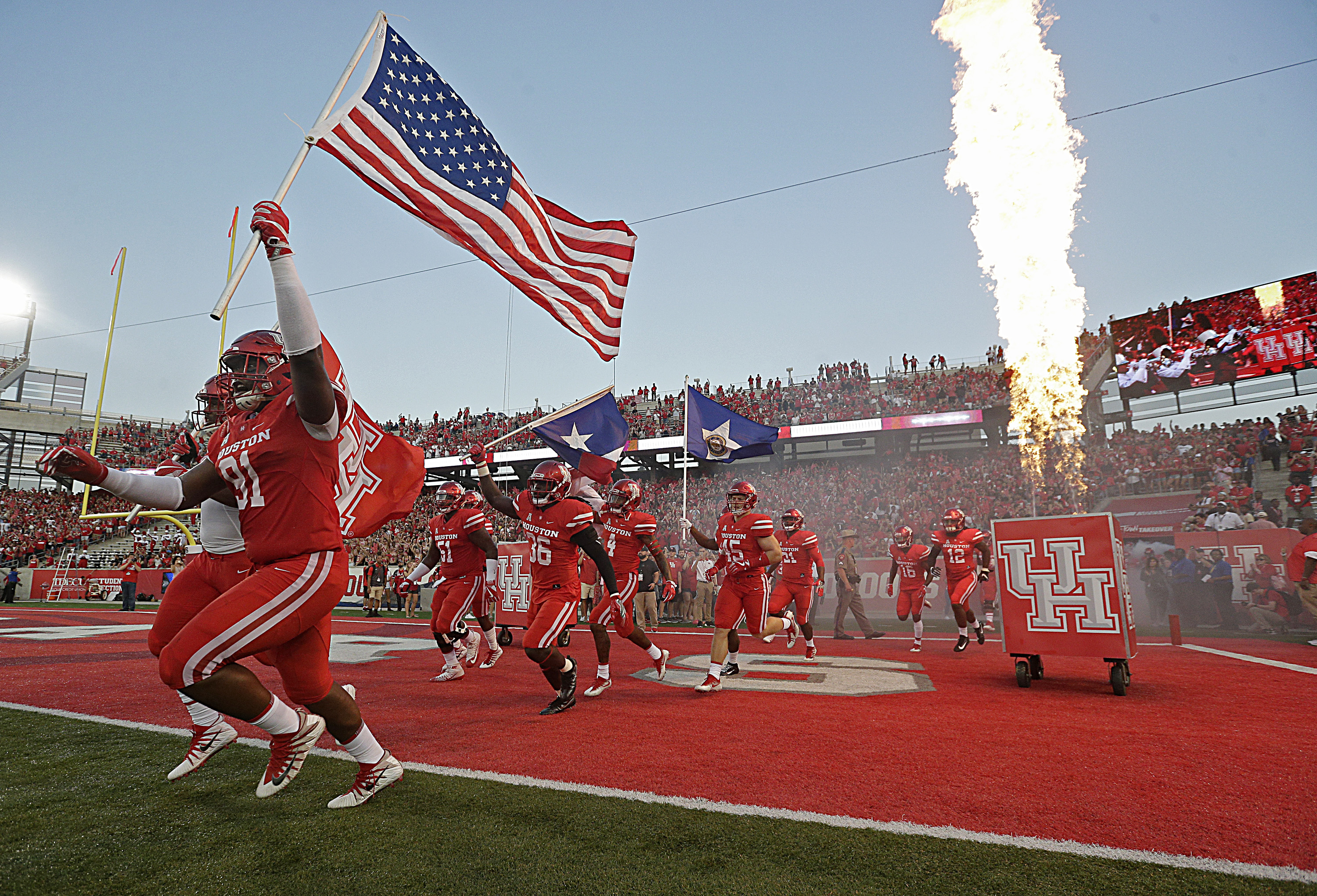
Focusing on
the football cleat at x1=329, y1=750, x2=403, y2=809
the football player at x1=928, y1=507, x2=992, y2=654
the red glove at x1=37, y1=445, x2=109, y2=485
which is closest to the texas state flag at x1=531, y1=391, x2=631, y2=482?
the football player at x1=928, y1=507, x2=992, y2=654

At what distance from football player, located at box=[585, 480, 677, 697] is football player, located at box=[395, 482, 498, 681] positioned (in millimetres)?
1649

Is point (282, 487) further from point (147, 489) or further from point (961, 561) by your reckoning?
point (961, 561)

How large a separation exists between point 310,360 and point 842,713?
5458mm

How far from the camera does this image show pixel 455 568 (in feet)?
30.4

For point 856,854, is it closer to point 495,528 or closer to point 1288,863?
point 1288,863

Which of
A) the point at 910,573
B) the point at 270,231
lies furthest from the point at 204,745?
the point at 910,573

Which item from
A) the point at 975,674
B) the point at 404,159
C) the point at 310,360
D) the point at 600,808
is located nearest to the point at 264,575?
the point at 310,360

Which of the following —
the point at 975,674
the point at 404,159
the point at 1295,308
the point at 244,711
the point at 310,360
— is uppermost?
the point at 1295,308

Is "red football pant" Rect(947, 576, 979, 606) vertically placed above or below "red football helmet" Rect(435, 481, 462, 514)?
below

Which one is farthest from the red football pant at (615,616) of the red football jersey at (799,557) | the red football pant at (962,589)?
the red football pant at (962,589)

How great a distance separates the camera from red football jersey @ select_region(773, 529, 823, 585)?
1086 centimetres

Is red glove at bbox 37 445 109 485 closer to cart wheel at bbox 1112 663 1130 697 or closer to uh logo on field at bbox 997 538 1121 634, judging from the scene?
uh logo on field at bbox 997 538 1121 634

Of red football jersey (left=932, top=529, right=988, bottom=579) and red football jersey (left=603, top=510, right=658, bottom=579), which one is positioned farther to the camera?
red football jersey (left=932, top=529, right=988, bottom=579)

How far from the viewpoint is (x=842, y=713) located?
642 centimetres
